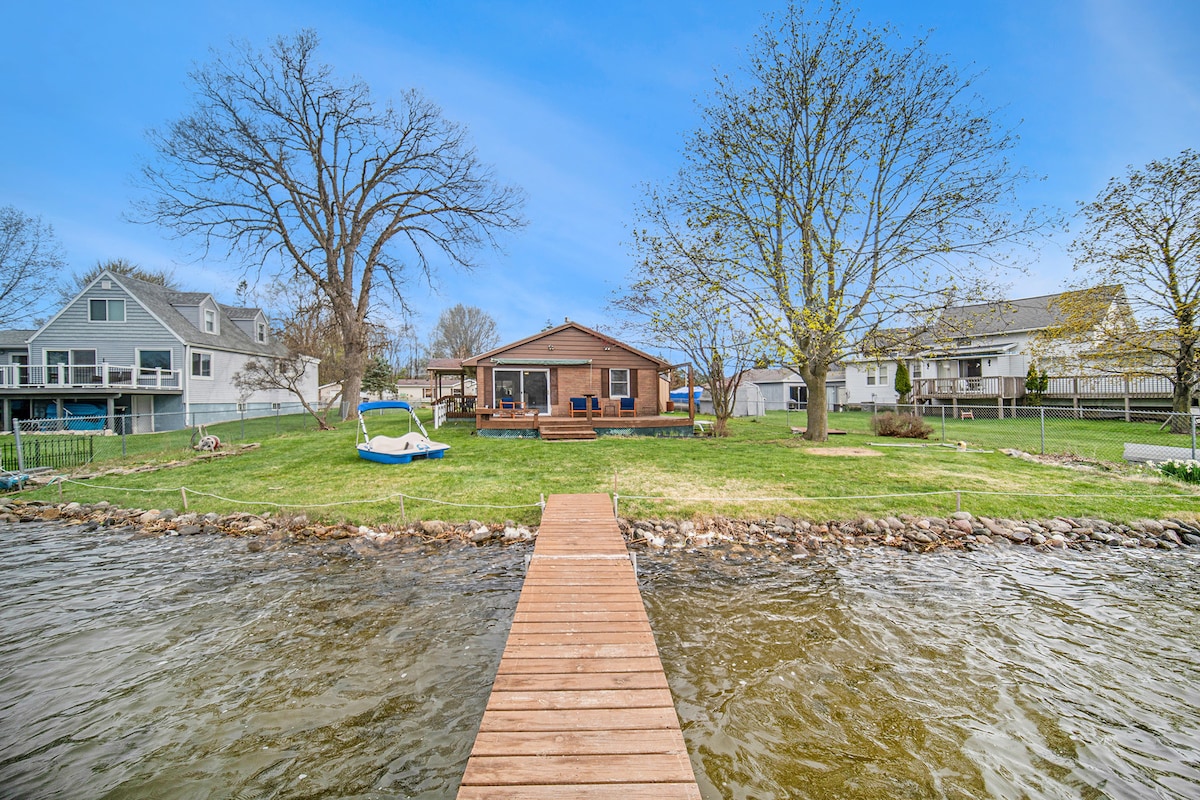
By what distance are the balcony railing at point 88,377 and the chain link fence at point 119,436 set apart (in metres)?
1.53

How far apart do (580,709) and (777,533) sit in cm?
642

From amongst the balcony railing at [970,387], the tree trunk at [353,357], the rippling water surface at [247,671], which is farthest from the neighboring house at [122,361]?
the balcony railing at [970,387]

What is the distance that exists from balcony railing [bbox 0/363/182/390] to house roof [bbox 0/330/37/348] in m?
3.19

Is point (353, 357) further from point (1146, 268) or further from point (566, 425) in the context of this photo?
point (1146, 268)

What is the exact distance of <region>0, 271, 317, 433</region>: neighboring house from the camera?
854 inches

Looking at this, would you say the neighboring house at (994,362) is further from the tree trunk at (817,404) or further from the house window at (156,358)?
the house window at (156,358)

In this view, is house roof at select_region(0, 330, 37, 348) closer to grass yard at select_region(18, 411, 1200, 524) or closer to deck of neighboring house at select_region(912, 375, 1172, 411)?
grass yard at select_region(18, 411, 1200, 524)

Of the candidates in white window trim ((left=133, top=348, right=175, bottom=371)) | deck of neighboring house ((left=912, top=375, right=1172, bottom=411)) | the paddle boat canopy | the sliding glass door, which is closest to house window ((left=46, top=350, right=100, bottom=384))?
white window trim ((left=133, top=348, right=175, bottom=371))

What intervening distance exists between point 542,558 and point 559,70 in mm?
19326

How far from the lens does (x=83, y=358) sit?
2358 cm

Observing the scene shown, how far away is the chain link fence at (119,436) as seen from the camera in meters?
13.7

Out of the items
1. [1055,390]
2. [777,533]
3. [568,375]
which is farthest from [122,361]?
[1055,390]

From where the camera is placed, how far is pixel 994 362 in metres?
29.1

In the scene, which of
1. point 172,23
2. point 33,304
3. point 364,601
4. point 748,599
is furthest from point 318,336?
point 748,599
